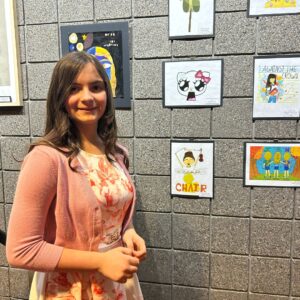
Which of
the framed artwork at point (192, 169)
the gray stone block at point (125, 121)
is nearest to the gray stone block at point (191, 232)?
the framed artwork at point (192, 169)

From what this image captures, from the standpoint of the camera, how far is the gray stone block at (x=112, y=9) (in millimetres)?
1431

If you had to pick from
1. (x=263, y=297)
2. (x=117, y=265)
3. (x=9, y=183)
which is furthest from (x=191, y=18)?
(x=263, y=297)

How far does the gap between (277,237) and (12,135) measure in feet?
4.43

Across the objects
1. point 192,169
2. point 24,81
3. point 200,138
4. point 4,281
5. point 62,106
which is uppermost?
point 24,81

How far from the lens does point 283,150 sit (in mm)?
1382

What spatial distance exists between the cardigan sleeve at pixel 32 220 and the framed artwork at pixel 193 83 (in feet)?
2.54

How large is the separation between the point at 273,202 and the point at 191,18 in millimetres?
871

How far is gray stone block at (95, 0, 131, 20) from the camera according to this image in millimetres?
1431

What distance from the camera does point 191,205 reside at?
1483 mm

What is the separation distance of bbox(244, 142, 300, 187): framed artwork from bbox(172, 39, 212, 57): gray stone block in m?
0.44

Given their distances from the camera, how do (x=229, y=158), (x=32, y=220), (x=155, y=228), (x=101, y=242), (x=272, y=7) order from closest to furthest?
1. (x=32, y=220)
2. (x=101, y=242)
3. (x=272, y=7)
4. (x=229, y=158)
5. (x=155, y=228)

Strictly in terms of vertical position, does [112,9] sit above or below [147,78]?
above

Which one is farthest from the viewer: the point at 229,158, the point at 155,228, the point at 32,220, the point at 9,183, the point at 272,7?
the point at 9,183

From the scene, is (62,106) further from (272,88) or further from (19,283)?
(19,283)
